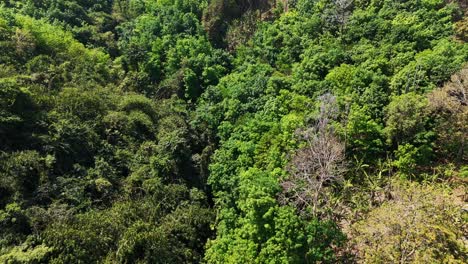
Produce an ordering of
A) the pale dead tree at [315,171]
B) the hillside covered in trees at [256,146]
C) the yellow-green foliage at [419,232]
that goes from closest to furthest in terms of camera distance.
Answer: the yellow-green foliage at [419,232], the hillside covered in trees at [256,146], the pale dead tree at [315,171]

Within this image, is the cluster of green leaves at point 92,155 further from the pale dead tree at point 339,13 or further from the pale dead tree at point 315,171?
the pale dead tree at point 339,13

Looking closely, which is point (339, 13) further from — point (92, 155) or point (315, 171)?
point (92, 155)

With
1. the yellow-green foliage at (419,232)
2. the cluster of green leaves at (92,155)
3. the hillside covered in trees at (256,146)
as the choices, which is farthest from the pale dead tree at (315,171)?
the cluster of green leaves at (92,155)

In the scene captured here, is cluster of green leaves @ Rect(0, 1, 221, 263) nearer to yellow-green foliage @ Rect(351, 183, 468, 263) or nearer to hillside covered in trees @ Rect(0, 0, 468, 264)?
hillside covered in trees @ Rect(0, 0, 468, 264)

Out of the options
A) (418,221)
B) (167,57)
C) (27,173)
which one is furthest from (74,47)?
(418,221)

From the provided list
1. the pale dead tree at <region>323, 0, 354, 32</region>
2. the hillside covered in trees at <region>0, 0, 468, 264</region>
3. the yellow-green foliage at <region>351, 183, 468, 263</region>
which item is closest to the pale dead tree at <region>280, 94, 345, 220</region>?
the hillside covered in trees at <region>0, 0, 468, 264</region>

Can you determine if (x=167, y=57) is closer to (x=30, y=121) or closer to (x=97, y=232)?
(x=30, y=121)
